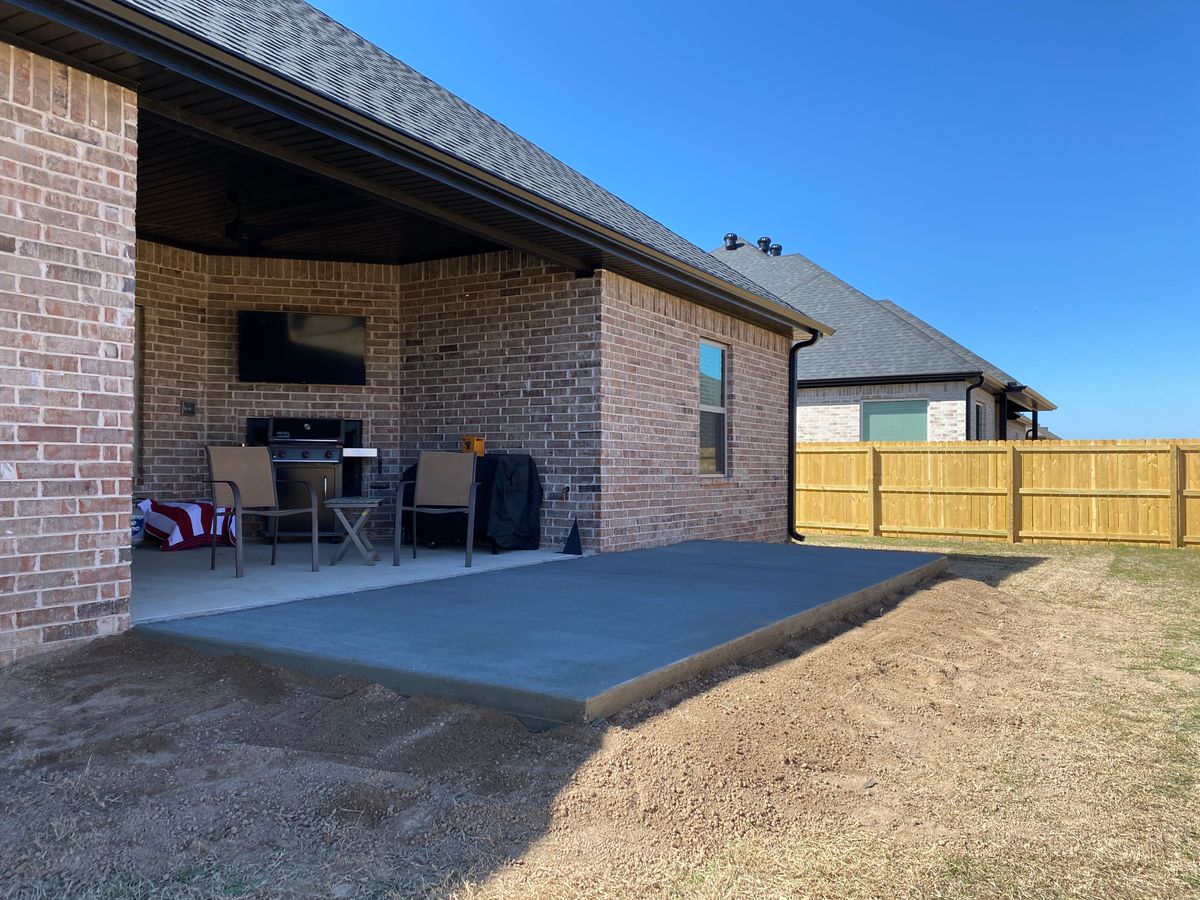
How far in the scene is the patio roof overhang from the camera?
3.98 meters

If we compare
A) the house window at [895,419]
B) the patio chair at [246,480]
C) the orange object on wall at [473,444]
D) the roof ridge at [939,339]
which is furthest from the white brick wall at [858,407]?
the patio chair at [246,480]

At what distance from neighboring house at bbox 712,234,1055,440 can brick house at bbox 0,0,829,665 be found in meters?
6.59

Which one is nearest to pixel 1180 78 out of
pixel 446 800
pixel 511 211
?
pixel 511 211

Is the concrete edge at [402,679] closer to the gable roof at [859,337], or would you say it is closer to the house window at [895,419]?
the gable roof at [859,337]

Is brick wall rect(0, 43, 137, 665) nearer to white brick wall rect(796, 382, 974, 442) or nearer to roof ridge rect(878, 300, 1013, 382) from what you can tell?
white brick wall rect(796, 382, 974, 442)

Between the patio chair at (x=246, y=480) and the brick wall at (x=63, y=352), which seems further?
the patio chair at (x=246, y=480)

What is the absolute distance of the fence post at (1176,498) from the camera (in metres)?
12.9

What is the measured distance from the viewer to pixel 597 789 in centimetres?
273

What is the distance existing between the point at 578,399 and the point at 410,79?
133 inches

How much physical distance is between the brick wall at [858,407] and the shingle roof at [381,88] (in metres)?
8.46

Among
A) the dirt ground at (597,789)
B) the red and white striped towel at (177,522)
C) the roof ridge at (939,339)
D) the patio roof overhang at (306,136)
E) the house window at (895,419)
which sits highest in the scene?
the roof ridge at (939,339)

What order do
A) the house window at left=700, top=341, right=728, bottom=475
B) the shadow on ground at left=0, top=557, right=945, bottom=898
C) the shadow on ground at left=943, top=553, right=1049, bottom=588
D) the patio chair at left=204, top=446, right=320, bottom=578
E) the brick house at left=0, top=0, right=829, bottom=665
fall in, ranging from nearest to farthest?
the shadow on ground at left=0, top=557, right=945, bottom=898 → the brick house at left=0, top=0, right=829, bottom=665 → the patio chair at left=204, top=446, right=320, bottom=578 → the shadow on ground at left=943, top=553, right=1049, bottom=588 → the house window at left=700, top=341, right=728, bottom=475

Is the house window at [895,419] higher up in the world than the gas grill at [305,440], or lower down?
higher up

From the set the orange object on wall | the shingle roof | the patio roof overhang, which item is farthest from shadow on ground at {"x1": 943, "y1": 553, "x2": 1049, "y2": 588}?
the orange object on wall
